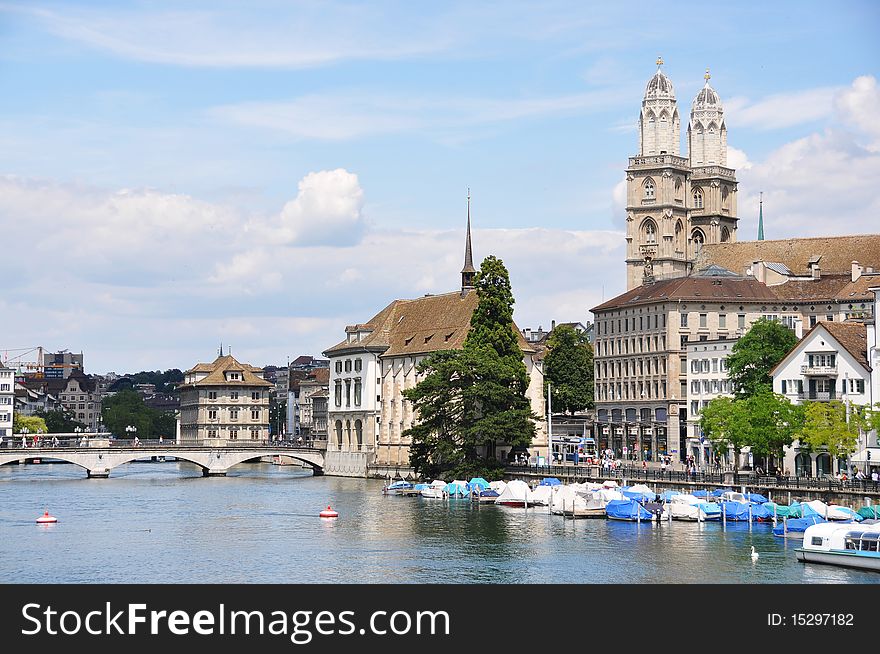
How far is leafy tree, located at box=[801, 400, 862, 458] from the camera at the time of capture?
275ft

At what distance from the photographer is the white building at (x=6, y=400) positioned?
569 feet

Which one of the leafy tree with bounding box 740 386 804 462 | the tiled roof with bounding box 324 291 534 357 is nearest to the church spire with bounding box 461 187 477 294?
the tiled roof with bounding box 324 291 534 357

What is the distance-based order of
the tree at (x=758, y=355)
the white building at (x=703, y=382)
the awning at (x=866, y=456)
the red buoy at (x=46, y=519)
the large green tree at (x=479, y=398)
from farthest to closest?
the white building at (x=703, y=382), the large green tree at (x=479, y=398), the tree at (x=758, y=355), the awning at (x=866, y=456), the red buoy at (x=46, y=519)

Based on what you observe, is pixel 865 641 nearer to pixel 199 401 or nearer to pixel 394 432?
pixel 394 432

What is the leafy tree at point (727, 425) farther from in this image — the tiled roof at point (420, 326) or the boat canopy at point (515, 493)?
the tiled roof at point (420, 326)

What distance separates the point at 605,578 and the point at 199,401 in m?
139

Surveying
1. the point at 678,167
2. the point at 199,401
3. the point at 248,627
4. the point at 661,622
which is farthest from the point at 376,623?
the point at 199,401

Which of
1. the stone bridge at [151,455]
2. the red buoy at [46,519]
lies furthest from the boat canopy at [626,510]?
the stone bridge at [151,455]

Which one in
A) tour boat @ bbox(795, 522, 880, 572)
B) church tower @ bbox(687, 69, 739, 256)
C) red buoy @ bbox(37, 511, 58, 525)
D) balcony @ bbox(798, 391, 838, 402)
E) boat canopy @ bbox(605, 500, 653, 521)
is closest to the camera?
tour boat @ bbox(795, 522, 880, 572)

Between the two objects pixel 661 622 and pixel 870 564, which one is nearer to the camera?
pixel 661 622

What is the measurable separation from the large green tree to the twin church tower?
60230mm

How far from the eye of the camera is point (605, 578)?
5784cm

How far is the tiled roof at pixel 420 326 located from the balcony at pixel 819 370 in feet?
Answer: 123

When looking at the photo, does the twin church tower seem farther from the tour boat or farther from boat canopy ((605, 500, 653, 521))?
the tour boat
